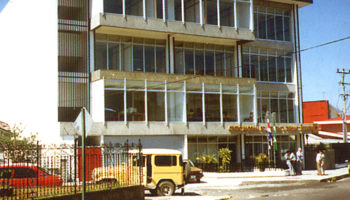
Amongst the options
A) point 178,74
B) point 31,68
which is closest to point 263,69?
point 178,74

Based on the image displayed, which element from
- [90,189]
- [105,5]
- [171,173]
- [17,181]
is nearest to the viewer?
[17,181]

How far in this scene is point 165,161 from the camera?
71.1 feet

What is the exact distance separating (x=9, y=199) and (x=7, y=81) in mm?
26624

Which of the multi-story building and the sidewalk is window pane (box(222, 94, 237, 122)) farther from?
the sidewalk

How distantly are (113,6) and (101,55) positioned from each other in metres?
3.65

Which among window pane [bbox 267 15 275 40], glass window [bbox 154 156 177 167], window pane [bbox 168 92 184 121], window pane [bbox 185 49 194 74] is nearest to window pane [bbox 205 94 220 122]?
window pane [bbox 168 92 184 121]

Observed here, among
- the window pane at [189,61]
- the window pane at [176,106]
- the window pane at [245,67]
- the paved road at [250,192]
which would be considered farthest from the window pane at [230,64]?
the paved road at [250,192]

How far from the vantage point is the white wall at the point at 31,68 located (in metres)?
34.4

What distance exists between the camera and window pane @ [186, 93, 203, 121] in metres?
36.5

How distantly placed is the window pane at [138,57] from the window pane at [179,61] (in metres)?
3.08

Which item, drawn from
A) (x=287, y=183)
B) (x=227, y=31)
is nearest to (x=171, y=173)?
(x=287, y=183)

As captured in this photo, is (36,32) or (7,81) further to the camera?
(7,81)

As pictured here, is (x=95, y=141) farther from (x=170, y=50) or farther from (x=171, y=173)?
(x=171, y=173)

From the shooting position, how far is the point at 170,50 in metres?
37.0
